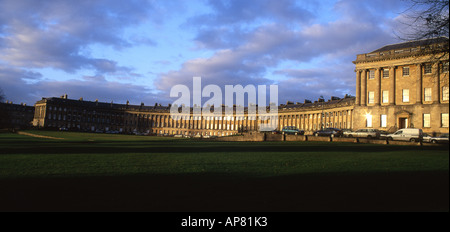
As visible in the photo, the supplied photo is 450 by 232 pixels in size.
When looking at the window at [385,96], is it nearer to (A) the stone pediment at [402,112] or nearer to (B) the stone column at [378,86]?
(B) the stone column at [378,86]

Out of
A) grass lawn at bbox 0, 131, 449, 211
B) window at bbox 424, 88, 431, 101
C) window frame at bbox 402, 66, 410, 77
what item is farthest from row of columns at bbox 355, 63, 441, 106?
grass lawn at bbox 0, 131, 449, 211

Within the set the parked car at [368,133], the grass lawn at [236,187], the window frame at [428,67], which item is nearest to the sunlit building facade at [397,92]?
the window frame at [428,67]

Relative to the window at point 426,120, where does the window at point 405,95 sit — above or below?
above

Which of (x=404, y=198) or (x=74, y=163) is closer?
(x=404, y=198)

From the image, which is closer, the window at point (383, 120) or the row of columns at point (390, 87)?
the row of columns at point (390, 87)

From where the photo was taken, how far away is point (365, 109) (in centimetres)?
5756

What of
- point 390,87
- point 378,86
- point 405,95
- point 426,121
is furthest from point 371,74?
point 426,121

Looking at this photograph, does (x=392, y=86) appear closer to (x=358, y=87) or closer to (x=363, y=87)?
(x=363, y=87)

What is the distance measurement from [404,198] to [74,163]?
14658 mm

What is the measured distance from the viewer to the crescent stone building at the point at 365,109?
48062 millimetres

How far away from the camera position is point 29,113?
179250 mm

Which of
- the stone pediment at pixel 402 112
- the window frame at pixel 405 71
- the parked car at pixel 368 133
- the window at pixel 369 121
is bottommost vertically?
the parked car at pixel 368 133
